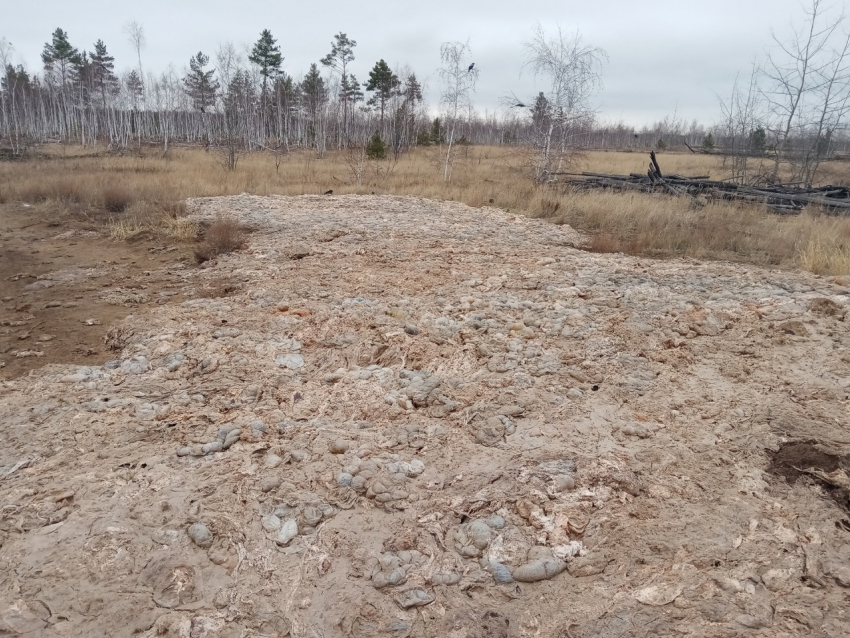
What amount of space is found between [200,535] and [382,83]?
36530 mm

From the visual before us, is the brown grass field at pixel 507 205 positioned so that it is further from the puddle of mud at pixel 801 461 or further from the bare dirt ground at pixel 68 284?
the puddle of mud at pixel 801 461

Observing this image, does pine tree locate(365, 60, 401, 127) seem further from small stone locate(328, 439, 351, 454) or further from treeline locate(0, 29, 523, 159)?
small stone locate(328, 439, 351, 454)

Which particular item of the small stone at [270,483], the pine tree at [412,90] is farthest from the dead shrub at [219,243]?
the pine tree at [412,90]

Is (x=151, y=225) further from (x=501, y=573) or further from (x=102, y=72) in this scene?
(x=102, y=72)

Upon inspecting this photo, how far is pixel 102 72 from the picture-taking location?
35.7 m

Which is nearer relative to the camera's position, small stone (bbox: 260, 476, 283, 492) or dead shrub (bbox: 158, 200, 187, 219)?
small stone (bbox: 260, 476, 283, 492)

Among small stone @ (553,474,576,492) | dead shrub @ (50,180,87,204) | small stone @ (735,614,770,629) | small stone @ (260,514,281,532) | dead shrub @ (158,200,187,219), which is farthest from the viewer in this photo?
dead shrub @ (50,180,87,204)

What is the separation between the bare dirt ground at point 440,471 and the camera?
1929mm

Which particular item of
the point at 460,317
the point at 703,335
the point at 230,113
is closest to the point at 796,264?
the point at 703,335

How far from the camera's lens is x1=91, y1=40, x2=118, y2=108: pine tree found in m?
35.3

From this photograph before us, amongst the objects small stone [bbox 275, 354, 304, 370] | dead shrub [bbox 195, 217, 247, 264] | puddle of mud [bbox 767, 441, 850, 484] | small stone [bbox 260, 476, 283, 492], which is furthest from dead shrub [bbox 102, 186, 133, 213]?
puddle of mud [bbox 767, 441, 850, 484]

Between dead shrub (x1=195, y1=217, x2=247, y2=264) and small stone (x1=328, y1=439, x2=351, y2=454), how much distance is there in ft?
16.2

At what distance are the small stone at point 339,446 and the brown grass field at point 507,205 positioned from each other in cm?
600

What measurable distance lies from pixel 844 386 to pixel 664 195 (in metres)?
10.3
